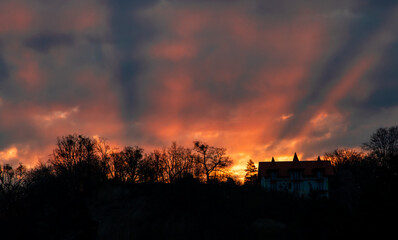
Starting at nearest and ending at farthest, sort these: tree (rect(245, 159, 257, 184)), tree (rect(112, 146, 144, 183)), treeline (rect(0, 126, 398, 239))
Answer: treeline (rect(0, 126, 398, 239)) < tree (rect(112, 146, 144, 183)) < tree (rect(245, 159, 257, 184))

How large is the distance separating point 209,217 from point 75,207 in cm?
2451

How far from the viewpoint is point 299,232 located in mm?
47156

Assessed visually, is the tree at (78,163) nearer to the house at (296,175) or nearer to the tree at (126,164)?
the tree at (126,164)

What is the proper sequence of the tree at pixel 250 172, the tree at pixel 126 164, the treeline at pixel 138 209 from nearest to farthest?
1. the treeline at pixel 138 209
2. the tree at pixel 126 164
3. the tree at pixel 250 172

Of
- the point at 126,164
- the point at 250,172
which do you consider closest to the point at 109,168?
the point at 126,164

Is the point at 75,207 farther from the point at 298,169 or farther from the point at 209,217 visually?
the point at 298,169

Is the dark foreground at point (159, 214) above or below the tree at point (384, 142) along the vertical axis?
below

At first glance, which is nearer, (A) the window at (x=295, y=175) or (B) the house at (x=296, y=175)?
(B) the house at (x=296, y=175)

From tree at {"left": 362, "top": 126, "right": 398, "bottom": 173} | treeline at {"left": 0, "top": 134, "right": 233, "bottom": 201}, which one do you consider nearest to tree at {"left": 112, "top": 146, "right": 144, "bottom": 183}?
treeline at {"left": 0, "top": 134, "right": 233, "bottom": 201}

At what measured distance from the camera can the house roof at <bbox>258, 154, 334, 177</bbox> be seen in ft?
276

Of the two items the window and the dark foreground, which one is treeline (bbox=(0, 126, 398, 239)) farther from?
the window

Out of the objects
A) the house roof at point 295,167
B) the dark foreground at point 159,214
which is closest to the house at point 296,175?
the house roof at point 295,167

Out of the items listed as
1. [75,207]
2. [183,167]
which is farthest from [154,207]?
[183,167]

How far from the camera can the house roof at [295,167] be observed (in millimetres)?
84000
